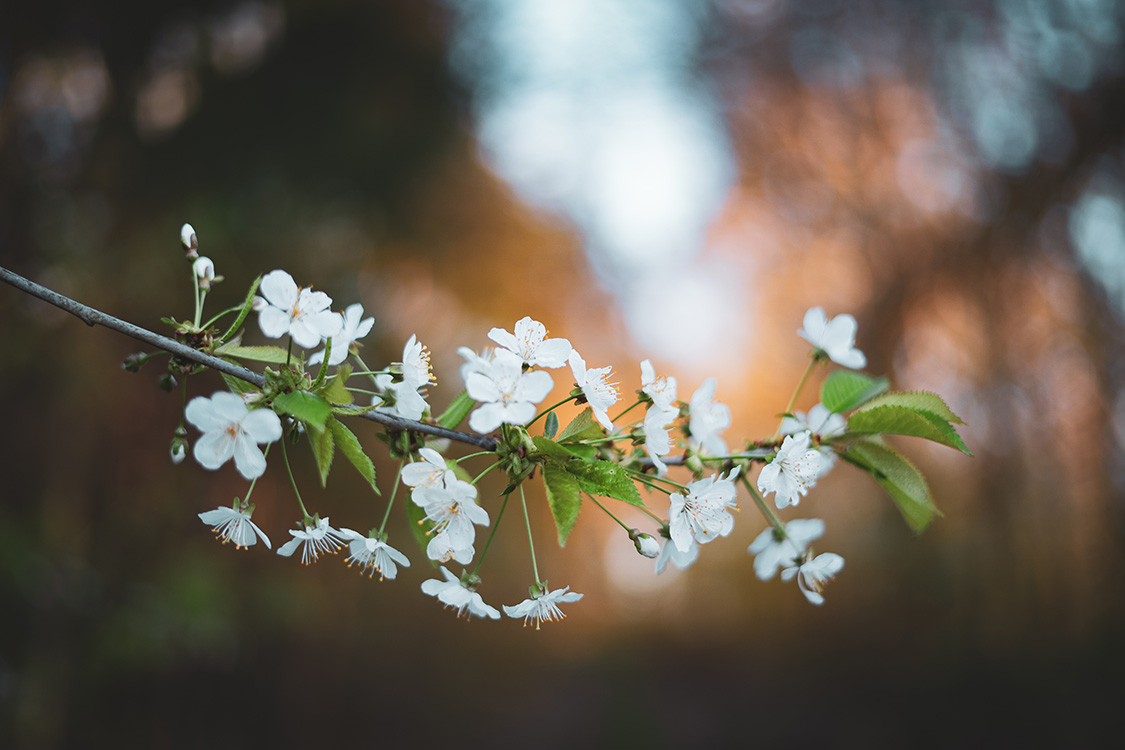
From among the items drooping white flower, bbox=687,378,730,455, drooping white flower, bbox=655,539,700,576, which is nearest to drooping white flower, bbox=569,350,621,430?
drooping white flower, bbox=687,378,730,455

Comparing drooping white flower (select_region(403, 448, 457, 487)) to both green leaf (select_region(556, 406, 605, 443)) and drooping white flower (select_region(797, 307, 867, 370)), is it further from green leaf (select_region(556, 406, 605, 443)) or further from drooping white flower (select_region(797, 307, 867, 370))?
drooping white flower (select_region(797, 307, 867, 370))

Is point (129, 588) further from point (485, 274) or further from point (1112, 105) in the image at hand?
point (1112, 105)

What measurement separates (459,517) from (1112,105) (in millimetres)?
5661

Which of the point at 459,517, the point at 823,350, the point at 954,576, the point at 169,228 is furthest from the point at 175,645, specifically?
the point at 954,576

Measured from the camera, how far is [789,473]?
3.21ft

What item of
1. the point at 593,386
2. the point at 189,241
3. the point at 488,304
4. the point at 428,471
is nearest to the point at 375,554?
the point at 428,471

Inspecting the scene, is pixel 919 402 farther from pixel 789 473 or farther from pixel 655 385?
pixel 655 385

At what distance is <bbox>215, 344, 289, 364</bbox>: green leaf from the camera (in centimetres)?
82

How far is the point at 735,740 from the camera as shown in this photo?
21.5 ft

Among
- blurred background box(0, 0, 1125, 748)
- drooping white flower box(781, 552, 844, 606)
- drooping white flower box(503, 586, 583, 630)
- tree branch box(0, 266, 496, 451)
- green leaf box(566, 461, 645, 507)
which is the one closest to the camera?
tree branch box(0, 266, 496, 451)

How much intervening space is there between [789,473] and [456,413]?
0.54 meters

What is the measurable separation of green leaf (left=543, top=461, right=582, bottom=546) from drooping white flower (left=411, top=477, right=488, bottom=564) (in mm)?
98

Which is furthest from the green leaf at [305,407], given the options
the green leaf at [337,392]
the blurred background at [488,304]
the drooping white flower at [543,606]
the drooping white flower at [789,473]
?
the blurred background at [488,304]

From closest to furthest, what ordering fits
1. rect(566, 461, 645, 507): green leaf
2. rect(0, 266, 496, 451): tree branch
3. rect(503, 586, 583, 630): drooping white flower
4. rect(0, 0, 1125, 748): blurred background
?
rect(0, 266, 496, 451): tree branch < rect(566, 461, 645, 507): green leaf < rect(503, 586, 583, 630): drooping white flower < rect(0, 0, 1125, 748): blurred background
